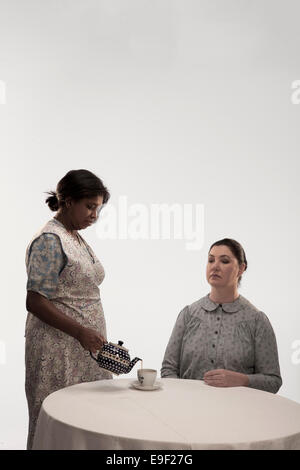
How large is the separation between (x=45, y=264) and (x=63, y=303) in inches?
6.5

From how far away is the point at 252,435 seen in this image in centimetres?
117

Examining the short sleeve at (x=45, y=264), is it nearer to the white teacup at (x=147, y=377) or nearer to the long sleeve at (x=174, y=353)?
the white teacup at (x=147, y=377)

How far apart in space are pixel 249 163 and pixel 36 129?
4.45ft

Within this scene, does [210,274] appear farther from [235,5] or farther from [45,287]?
[235,5]

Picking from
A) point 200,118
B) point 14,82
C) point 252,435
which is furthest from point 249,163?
point 252,435

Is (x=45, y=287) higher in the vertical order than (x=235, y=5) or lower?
lower

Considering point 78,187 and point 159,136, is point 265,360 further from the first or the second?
point 159,136

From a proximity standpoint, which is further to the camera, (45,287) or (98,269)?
(98,269)

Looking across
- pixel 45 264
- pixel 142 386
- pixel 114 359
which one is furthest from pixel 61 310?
pixel 142 386

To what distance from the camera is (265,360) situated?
1.90m

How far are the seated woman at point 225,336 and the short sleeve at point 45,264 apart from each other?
1.93ft

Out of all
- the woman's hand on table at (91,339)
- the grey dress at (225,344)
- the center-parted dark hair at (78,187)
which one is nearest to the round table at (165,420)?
the woman's hand on table at (91,339)

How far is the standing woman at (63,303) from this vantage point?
174 centimetres

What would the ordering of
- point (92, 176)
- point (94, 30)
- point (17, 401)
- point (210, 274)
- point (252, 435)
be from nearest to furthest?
point (252, 435)
point (92, 176)
point (210, 274)
point (17, 401)
point (94, 30)
